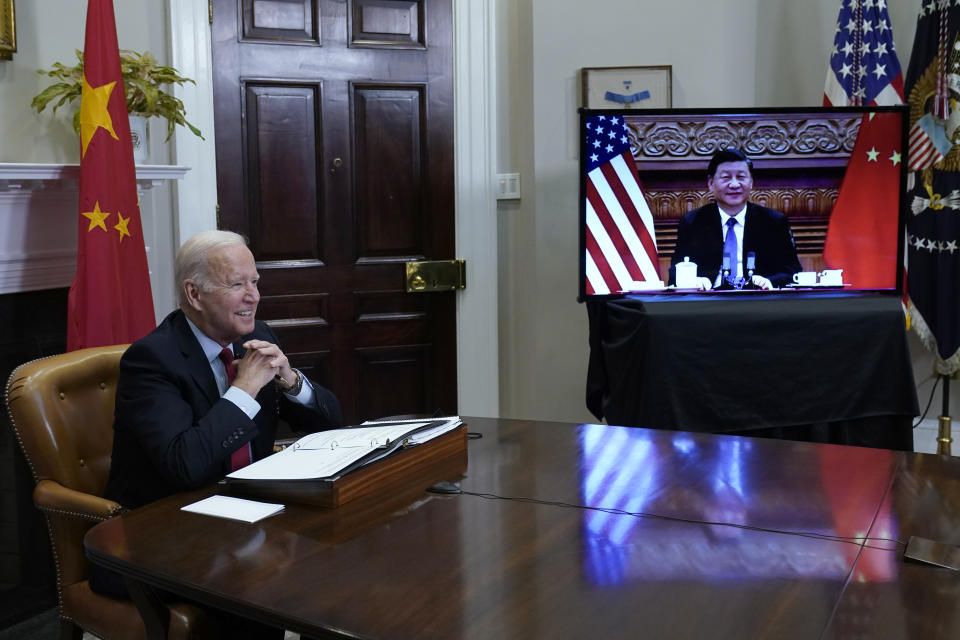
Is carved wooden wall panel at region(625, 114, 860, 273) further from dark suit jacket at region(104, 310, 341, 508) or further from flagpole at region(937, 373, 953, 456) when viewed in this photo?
dark suit jacket at region(104, 310, 341, 508)

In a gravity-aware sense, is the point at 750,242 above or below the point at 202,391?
above

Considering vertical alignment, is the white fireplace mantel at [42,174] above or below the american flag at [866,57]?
below

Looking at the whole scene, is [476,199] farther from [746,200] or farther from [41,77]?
[41,77]

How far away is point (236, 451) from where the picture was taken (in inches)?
74.8

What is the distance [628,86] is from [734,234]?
0.90 metres

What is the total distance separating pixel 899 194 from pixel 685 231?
31.5 inches

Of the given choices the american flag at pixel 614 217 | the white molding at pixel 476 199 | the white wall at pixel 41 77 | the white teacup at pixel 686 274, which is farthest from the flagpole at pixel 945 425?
the white wall at pixel 41 77

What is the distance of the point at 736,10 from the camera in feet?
13.5

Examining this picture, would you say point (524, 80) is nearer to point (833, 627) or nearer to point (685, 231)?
point (685, 231)

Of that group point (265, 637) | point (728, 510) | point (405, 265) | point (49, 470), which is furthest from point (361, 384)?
point (728, 510)

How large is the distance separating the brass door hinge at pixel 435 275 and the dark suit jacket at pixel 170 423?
206 cm

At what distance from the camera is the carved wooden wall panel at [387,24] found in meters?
3.93

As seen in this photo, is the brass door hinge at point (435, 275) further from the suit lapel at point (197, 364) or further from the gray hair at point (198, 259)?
the suit lapel at point (197, 364)

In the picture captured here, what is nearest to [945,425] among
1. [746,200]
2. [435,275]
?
[746,200]
